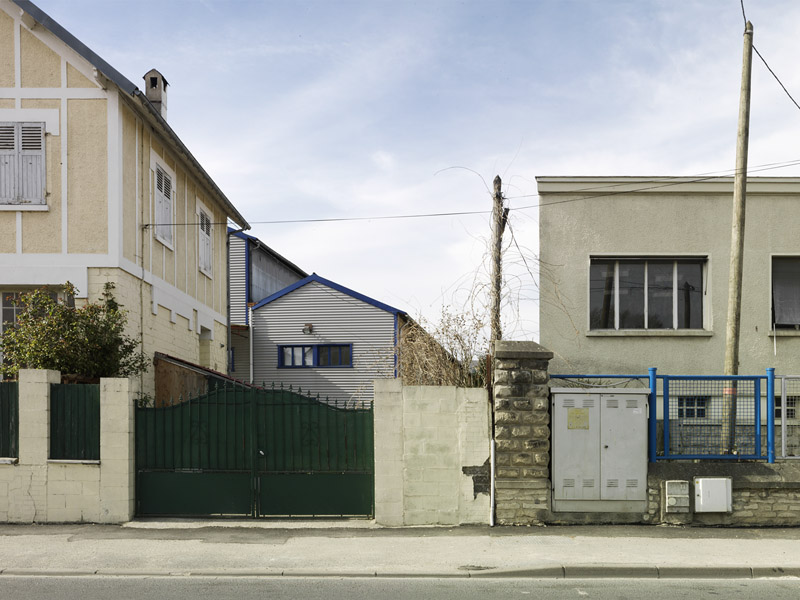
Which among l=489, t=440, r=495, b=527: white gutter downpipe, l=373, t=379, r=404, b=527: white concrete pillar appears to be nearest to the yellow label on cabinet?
l=489, t=440, r=495, b=527: white gutter downpipe

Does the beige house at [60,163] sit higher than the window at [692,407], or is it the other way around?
the beige house at [60,163]

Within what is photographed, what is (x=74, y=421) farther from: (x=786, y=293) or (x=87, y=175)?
(x=786, y=293)

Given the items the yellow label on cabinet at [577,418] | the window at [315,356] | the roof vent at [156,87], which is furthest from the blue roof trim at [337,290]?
the yellow label on cabinet at [577,418]

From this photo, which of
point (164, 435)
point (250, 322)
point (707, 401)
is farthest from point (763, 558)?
point (250, 322)

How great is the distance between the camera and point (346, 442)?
1156 cm

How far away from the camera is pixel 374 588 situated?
8.10 m

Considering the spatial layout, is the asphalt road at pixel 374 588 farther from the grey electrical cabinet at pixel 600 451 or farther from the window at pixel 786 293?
the window at pixel 786 293

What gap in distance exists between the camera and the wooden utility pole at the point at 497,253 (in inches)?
565

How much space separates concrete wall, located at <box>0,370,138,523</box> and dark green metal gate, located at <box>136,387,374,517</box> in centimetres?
30

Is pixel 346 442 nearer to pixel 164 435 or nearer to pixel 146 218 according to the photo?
pixel 164 435

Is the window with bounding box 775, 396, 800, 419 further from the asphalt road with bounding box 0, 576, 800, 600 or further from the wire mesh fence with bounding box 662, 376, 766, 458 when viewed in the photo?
the asphalt road with bounding box 0, 576, 800, 600

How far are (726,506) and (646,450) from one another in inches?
50.4

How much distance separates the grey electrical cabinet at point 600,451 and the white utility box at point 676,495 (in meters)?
0.31

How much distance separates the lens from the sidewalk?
28.9ft
